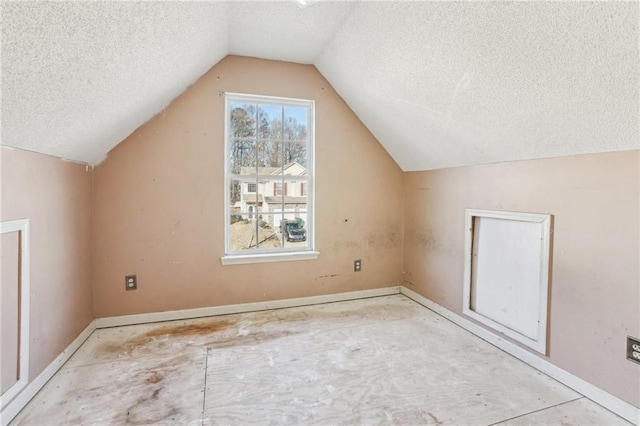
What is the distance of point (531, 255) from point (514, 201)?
41 cm

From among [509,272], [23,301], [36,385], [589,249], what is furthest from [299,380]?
[589,249]

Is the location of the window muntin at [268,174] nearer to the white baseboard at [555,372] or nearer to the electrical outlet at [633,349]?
the white baseboard at [555,372]

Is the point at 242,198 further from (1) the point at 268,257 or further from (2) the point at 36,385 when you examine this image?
(2) the point at 36,385

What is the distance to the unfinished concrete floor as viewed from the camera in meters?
1.68

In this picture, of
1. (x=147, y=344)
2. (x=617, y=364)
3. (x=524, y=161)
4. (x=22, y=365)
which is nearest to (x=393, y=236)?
(x=524, y=161)

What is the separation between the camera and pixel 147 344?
2.44m

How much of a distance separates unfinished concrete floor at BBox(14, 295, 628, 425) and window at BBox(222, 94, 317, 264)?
83 centimetres

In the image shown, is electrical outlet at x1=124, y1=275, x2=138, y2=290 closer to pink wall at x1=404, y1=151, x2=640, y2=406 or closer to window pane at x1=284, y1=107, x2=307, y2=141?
window pane at x1=284, y1=107, x2=307, y2=141

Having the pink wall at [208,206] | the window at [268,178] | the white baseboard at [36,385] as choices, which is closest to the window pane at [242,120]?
the window at [268,178]

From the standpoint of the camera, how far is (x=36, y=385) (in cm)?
182

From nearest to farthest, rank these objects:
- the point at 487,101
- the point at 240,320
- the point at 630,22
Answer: the point at 630,22 < the point at 487,101 < the point at 240,320

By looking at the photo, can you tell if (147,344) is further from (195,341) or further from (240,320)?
(240,320)

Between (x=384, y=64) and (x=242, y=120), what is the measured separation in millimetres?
1498

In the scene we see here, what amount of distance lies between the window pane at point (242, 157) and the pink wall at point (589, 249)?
2.16 metres
